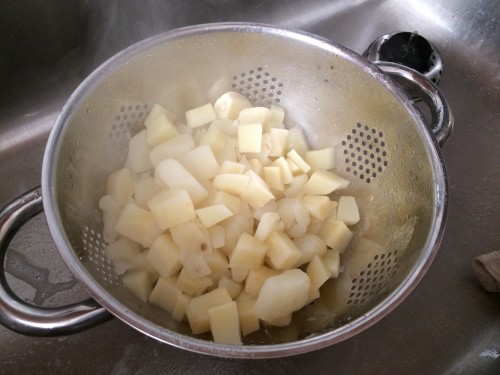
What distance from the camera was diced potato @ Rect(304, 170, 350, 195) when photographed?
103 cm

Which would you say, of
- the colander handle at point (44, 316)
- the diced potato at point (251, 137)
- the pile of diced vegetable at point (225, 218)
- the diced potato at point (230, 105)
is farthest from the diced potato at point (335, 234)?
the colander handle at point (44, 316)

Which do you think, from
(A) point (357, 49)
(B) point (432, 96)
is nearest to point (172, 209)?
(B) point (432, 96)

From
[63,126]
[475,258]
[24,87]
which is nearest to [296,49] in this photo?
[63,126]

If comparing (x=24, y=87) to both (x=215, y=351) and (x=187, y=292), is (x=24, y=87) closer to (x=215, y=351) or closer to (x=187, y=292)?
(x=187, y=292)

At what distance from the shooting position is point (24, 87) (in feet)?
4.28

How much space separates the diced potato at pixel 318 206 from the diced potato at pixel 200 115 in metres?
0.28

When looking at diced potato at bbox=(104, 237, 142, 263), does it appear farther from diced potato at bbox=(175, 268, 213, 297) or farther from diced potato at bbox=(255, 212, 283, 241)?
diced potato at bbox=(255, 212, 283, 241)

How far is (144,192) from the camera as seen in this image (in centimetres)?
100

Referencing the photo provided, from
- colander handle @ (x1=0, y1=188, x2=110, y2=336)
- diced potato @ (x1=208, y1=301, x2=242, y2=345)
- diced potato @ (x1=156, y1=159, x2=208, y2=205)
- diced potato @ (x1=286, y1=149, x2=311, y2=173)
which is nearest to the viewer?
colander handle @ (x1=0, y1=188, x2=110, y2=336)

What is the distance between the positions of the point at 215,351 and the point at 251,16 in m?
1.11

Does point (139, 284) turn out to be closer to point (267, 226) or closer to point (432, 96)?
point (267, 226)

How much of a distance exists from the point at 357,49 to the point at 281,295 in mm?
1004

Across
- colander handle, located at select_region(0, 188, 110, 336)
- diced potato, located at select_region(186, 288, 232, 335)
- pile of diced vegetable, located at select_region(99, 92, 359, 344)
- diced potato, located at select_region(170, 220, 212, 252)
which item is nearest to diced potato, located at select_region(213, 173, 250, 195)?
pile of diced vegetable, located at select_region(99, 92, 359, 344)

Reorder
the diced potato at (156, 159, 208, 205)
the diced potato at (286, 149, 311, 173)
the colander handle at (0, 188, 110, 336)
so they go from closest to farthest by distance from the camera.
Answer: the colander handle at (0, 188, 110, 336) < the diced potato at (156, 159, 208, 205) < the diced potato at (286, 149, 311, 173)
